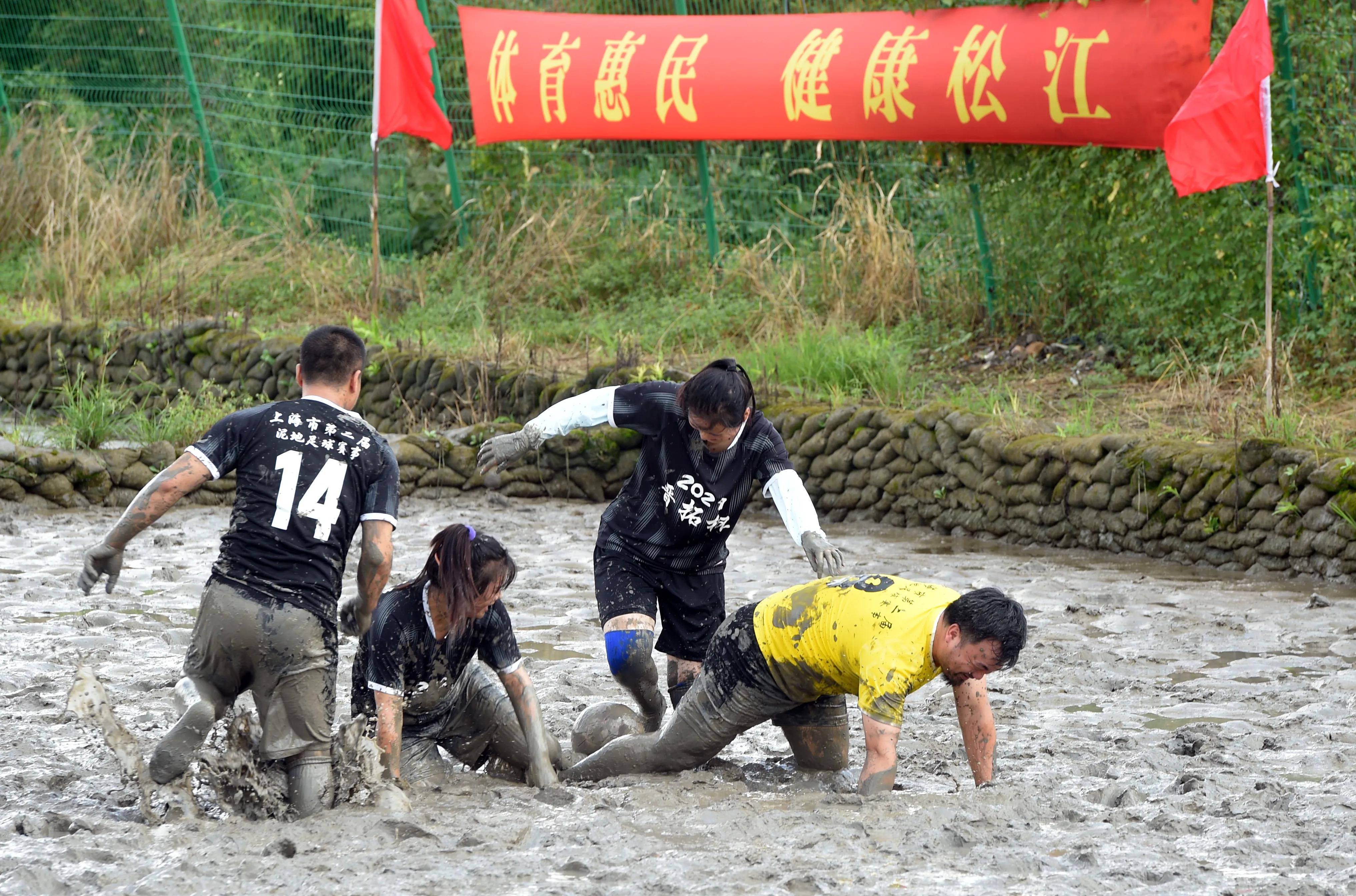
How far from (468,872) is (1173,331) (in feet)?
26.6

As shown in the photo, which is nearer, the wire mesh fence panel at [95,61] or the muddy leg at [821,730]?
the muddy leg at [821,730]

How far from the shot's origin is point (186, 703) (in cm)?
→ 464

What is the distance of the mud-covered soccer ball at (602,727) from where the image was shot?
17.9 ft

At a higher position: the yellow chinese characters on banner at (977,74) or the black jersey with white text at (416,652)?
the yellow chinese characters on banner at (977,74)

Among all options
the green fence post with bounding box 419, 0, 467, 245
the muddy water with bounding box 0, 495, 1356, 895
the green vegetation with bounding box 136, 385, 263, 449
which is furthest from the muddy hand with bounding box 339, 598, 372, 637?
the green fence post with bounding box 419, 0, 467, 245

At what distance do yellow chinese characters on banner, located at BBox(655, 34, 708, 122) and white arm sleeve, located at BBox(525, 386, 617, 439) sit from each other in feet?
27.5

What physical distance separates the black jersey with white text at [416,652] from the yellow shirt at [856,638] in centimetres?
85

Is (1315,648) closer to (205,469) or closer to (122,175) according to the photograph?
(205,469)

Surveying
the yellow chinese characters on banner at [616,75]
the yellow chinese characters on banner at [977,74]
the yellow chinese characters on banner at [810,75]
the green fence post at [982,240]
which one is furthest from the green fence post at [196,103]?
the yellow chinese characters on banner at [977,74]

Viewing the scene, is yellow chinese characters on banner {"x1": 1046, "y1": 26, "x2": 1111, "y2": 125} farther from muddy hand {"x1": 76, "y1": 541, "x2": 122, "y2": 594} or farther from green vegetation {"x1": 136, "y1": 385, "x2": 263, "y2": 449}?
muddy hand {"x1": 76, "y1": 541, "x2": 122, "y2": 594}

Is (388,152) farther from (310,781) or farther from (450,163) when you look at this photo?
(310,781)

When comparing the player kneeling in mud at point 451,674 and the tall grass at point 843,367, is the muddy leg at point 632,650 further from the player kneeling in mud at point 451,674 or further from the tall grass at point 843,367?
the tall grass at point 843,367

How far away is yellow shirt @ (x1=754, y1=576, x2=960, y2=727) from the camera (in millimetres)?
4438

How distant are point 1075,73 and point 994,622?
750 centimetres
